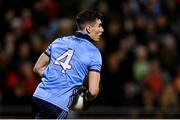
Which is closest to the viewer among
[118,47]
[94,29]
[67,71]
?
[67,71]

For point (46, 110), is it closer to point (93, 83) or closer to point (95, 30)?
point (93, 83)

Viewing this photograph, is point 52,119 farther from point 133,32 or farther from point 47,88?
point 133,32

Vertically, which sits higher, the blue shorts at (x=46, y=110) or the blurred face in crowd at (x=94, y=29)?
the blurred face in crowd at (x=94, y=29)

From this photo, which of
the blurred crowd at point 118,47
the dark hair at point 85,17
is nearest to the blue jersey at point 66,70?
the dark hair at point 85,17

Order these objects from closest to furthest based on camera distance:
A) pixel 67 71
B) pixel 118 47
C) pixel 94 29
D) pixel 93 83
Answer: pixel 93 83 → pixel 67 71 → pixel 94 29 → pixel 118 47

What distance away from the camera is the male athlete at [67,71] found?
637 cm

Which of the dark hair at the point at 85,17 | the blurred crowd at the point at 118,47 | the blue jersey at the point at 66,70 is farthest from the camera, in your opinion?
the blurred crowd at the point at 118,47

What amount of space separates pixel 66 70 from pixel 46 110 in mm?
408

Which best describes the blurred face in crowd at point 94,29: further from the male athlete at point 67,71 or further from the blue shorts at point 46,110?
the blue shorts at point 46,110

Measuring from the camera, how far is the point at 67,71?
638cm

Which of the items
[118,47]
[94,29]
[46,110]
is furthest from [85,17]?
[118,47]

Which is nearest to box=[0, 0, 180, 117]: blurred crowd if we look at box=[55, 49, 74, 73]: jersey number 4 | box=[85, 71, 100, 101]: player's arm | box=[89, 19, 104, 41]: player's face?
box=[89, 19, 104, 41]: player's face

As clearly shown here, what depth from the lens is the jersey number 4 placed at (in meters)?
6.39

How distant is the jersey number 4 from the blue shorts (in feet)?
1.13
